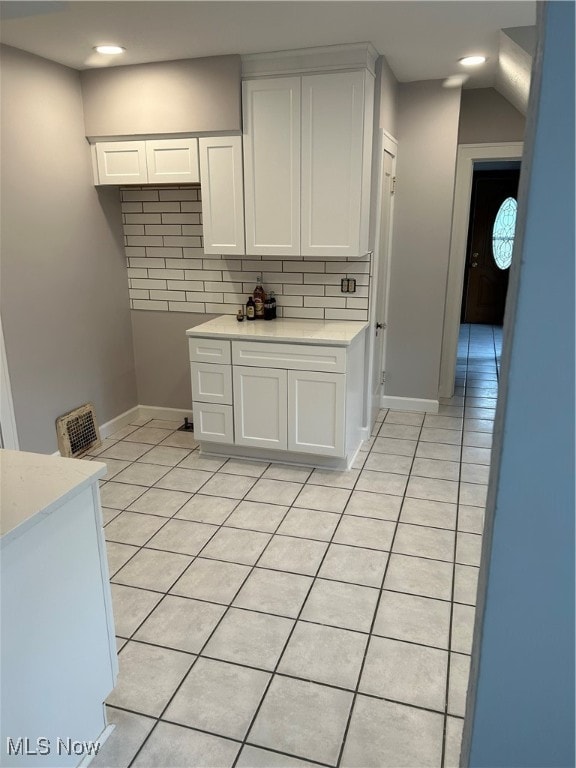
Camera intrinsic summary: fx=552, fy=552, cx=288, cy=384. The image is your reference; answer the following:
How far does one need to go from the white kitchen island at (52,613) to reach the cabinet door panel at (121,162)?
252 centimetres

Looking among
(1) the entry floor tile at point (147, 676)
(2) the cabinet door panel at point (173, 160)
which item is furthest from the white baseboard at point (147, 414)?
(1) the entry floor tile at point (147, 676)

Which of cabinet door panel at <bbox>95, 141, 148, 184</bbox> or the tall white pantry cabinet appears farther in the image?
cabinet door panel at <bbox>95, 141, 148, 184</bbox>

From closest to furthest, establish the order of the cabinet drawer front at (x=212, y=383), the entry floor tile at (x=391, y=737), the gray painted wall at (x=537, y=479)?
the gray painted wall at (x=537, y=479) → the entry floor tile at (x=391, y=737) → the cabinet drawer front at (x=212, y=383)

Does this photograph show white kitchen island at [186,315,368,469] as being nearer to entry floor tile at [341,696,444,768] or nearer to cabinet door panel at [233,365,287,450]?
cabinet door panel at [233,365,287,450]

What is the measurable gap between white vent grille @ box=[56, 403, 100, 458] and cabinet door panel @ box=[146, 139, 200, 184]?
5.34 ft

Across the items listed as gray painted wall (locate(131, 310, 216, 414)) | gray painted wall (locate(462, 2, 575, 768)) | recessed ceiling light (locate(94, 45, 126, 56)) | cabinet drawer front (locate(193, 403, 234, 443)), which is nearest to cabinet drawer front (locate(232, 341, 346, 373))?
cabinet drawer front (locate(193, 403, 234, 443))

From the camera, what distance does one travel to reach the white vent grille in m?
3.56

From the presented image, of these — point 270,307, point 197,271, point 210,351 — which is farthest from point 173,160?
point 210,351

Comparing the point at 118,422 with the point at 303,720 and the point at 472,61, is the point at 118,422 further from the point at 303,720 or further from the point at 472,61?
the point at 472,61

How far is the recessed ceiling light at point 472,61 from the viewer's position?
10.8 ft

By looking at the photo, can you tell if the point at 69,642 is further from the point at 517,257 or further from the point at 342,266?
the point at 342,266

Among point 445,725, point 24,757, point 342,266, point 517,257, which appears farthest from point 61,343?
point 517,257

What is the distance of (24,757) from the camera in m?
1.35

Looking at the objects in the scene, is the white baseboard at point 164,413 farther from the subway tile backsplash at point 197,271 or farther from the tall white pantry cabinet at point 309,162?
the tall white pantry cabinet at point 309,162
